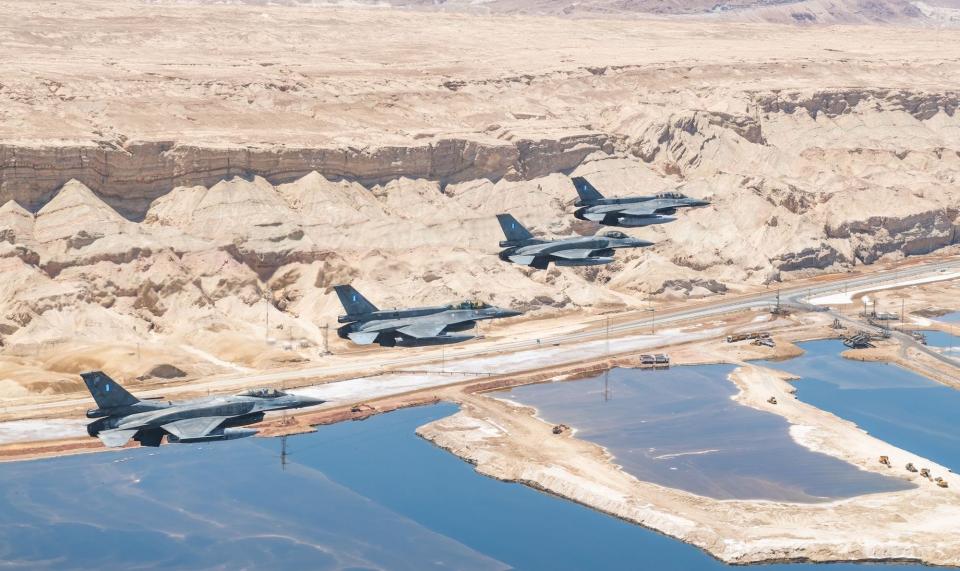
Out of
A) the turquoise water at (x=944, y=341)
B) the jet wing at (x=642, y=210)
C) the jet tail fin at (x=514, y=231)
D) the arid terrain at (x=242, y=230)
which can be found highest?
the jet wing at (x=642, y=210)

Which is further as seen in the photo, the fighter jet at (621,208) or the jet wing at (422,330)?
the fighter jet at (621,208)

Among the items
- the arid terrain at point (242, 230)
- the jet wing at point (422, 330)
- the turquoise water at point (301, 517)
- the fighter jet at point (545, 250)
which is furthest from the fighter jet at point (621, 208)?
the arid terrain at point (242, 230)

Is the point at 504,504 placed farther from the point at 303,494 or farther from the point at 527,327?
the point at 527,327

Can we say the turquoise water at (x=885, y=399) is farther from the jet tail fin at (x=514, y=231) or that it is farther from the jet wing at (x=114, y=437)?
the jet wing at (x=114, y=437)

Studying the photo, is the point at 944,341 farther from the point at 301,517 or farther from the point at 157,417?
the point at 157,417

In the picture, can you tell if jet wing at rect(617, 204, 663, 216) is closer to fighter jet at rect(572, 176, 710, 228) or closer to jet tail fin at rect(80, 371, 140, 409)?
fighter jet at rect(572, 176, 710, 228)

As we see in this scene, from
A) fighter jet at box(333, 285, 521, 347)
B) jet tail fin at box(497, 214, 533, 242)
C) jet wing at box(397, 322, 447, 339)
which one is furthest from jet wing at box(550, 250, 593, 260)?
jet wing at box(397, 322, 447, 339)

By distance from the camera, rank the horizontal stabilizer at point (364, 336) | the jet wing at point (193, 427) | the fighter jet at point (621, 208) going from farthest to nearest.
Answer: the fighter jet at point (621, 208)
the horizontal stabilizer at point (364, 336)
the jet wing at point (193, 427)
